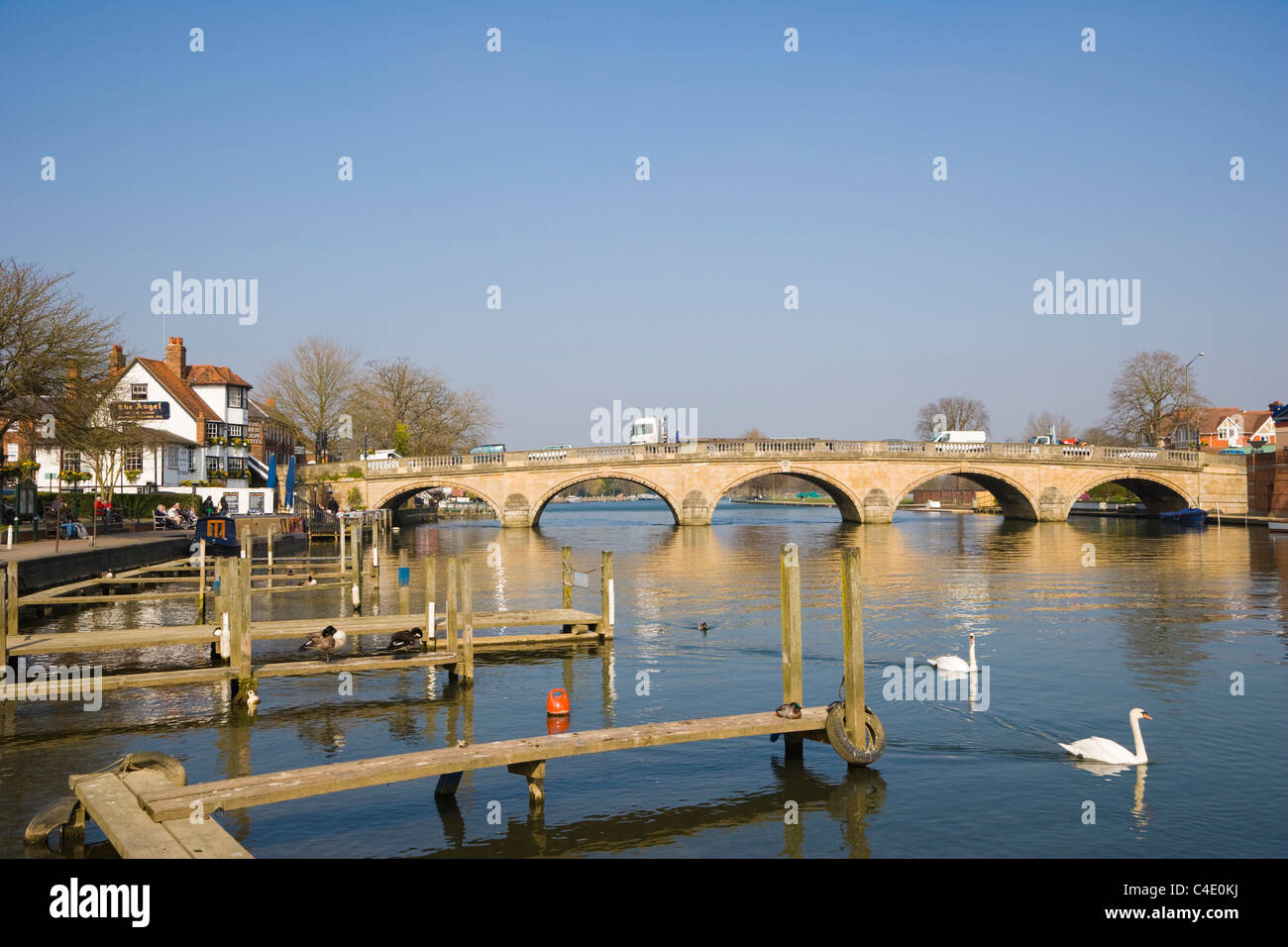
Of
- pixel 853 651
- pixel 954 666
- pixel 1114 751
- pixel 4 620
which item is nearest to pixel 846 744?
pixel 853 651

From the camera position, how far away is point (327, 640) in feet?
56.7

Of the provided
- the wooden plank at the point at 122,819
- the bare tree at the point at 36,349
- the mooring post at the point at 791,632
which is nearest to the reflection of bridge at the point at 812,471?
the bare tree at the point at 36,349

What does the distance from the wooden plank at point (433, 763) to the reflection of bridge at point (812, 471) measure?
50033mm

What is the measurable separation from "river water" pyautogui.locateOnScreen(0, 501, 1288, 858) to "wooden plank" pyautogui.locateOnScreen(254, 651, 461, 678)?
1.82ft

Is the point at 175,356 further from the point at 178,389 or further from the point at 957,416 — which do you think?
the point at 957,416

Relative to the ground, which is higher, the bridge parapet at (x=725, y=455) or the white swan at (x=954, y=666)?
the bridge parapet at (x=725, y=455)

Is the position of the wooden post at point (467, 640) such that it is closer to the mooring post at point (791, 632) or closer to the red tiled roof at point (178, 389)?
the mooring post at point (791, 632)

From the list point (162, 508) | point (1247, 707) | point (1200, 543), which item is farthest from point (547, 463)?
point (1247, 707)

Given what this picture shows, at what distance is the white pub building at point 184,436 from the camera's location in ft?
169

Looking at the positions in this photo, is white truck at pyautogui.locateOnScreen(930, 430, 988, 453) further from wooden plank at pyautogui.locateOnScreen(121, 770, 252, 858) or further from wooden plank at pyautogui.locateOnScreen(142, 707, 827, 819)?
wooden plank at pyautogui.locateOnScreen(121, 770, 252, 858)

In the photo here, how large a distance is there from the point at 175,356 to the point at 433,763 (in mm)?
59705
